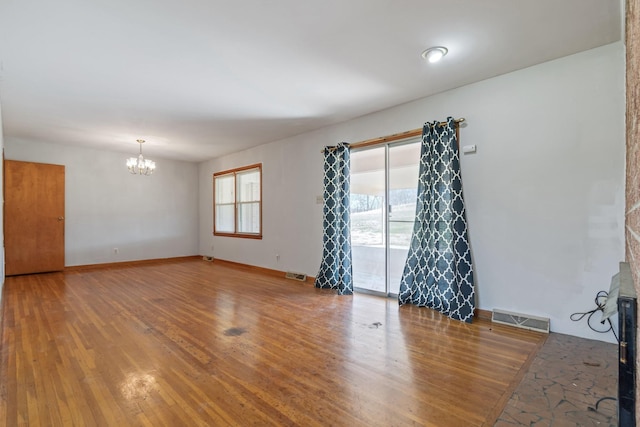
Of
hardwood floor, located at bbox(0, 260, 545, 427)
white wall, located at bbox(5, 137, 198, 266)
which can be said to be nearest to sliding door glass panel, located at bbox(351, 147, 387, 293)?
hardwood floor, located at bbox(0, 260, 545, 427)

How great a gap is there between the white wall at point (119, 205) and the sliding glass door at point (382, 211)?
17.0ft

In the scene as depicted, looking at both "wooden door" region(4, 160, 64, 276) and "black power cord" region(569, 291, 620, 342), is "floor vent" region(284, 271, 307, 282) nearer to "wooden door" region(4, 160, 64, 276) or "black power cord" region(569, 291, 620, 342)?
"black power cord" region(569, 291, 620, 342)

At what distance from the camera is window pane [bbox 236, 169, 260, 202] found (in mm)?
6586

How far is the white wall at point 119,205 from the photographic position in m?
6.31

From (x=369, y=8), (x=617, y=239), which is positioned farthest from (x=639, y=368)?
(x=369, y=8)

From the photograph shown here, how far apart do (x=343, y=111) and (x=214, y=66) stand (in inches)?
75.4

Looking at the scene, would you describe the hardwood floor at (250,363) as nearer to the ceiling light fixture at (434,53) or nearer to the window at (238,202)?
the ceiling light fixture at (434,53)

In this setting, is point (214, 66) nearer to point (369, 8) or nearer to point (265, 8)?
point (265, 8)

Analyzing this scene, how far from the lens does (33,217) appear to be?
587 centimetres

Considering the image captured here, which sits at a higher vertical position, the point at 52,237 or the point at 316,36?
the point at 316,36

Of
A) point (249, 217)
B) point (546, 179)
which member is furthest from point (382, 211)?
point (249, 217)

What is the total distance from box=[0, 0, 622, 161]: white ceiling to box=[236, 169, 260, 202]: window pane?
2.26 meters

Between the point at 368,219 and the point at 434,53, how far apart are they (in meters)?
2.38

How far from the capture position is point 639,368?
1040mm
